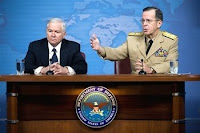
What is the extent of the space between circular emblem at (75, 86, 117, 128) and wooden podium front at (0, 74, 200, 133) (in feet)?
0.12

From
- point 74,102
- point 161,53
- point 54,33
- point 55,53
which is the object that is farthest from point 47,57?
point 161,53

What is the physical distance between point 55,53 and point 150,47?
2.69ft

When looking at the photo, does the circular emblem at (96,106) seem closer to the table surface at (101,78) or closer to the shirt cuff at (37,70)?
the table surface at (101,78)

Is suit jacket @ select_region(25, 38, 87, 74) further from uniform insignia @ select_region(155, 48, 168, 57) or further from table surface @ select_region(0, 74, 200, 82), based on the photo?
table surface @ select_region(0, 74, 200, 82)

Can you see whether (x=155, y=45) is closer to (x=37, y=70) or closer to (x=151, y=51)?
(x=151, y=51)

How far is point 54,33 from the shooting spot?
14.5ft

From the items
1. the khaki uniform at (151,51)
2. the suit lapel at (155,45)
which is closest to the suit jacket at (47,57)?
the khaki uniform at (151,51)

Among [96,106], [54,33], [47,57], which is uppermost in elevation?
[54,33]

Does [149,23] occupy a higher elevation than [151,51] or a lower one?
higher

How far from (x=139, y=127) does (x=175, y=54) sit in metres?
0.99

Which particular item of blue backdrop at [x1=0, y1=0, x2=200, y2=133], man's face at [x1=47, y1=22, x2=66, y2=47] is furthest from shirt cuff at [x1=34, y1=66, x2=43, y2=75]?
blue backdrop at [x1=0, y1=0, x2=200, y2=133]

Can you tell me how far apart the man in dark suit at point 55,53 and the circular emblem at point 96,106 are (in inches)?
25.6

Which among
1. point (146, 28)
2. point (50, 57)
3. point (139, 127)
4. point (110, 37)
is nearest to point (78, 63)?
point (50, 57)

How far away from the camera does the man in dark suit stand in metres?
4.41
